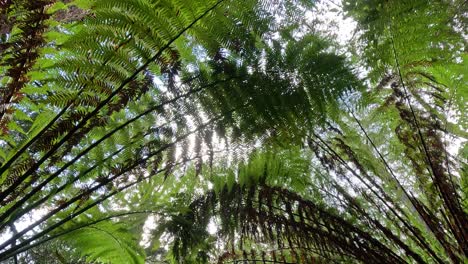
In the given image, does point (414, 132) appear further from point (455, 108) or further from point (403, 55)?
point (455, 108)

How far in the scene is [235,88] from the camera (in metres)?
1.55

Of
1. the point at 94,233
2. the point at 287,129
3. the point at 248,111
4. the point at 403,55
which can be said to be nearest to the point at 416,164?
the point at 403,55

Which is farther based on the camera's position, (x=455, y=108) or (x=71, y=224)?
(x=455, y=108)

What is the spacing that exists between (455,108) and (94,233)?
7.27 ft

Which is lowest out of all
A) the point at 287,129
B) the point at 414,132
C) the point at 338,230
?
the point at 338,230

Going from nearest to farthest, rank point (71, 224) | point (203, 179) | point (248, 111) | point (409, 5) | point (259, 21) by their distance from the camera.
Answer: point (259, 21)
point (248, 111)
point (409, 5)
point (71, 224)
point (203, 179)

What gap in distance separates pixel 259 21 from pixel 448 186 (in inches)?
45.1

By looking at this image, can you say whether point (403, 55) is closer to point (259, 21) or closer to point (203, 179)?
point (259, 21)

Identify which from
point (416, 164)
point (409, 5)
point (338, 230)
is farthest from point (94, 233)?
point (409, 5)

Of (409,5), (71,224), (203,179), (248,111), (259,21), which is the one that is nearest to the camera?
(259,21)

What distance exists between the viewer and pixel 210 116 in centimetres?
166

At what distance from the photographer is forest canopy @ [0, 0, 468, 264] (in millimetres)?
1371

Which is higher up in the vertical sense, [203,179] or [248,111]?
[203,179]

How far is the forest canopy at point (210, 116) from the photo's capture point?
1.37 metres
